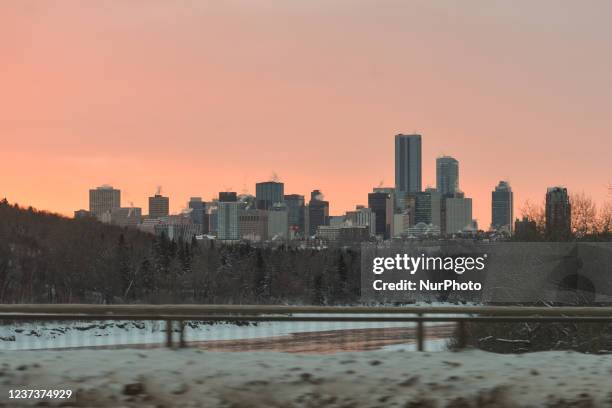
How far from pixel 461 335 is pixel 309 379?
224 cm

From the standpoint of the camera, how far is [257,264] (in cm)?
11081

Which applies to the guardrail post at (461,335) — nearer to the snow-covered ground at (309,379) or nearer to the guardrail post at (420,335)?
the guardrail post at (420,335)

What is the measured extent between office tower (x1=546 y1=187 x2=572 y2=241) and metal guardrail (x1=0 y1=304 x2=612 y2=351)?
38881 millimetres

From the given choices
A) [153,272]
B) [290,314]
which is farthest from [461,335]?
[153,272]

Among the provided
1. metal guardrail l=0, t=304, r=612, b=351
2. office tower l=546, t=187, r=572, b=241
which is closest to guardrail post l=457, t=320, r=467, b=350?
metal guardrail l=0, t=304, r=612, b=351

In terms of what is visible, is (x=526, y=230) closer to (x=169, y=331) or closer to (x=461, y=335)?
(x=461, y=335)

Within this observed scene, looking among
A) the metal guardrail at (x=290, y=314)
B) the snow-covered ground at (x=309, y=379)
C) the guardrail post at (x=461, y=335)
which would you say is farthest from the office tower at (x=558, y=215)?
the snow-covered ground at (x=309, y=379)

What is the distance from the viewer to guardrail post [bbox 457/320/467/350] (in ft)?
31.1

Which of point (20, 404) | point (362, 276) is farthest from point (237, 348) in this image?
point (362, 276)

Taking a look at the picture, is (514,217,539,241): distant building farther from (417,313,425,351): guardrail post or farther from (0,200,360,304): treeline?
(0,200,360,304): treeline

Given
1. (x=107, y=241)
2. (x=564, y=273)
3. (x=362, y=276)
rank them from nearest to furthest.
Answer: (x=564, y=273)
(x=362, y=276)
(x=107, y=241)

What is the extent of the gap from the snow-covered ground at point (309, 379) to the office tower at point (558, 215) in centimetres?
4026

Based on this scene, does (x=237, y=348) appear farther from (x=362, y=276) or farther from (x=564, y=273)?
(x=362, y=276)

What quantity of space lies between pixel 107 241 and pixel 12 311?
11331cm
